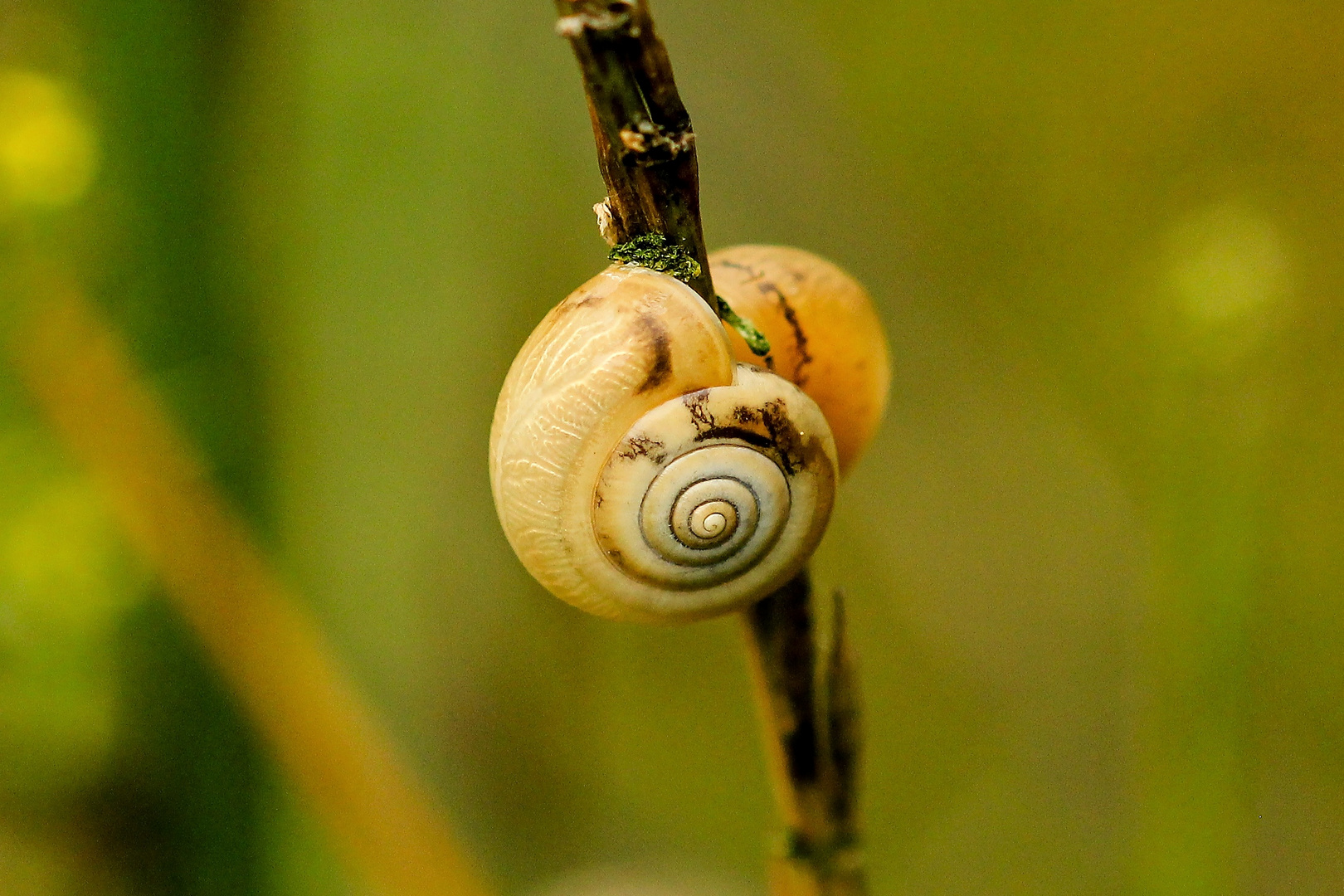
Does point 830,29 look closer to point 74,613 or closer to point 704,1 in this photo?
point 704,1

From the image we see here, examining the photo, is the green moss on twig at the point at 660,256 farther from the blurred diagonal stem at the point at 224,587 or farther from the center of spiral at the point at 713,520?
the blurred diagonal stem at the point at 224,587

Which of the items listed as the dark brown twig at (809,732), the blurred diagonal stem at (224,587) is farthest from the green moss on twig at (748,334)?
the blurred diagonal stem at (224,587)

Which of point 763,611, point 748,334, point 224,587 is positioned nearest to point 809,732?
point 763,611

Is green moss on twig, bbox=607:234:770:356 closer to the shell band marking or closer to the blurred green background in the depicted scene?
the shell band marking

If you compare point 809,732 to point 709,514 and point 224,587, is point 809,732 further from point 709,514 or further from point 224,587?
point 224,587

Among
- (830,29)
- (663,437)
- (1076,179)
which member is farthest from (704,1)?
(663,437)

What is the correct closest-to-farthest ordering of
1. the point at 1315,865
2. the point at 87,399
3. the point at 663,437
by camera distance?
1. the point at 663,437
2. the point at 1315,865
3. the point at 87,399

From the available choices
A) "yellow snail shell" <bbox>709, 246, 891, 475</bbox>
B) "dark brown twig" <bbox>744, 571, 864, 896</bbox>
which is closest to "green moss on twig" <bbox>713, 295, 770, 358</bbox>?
"yellow snail shell" <bbox>709, 246, 891, 475</bbox>
